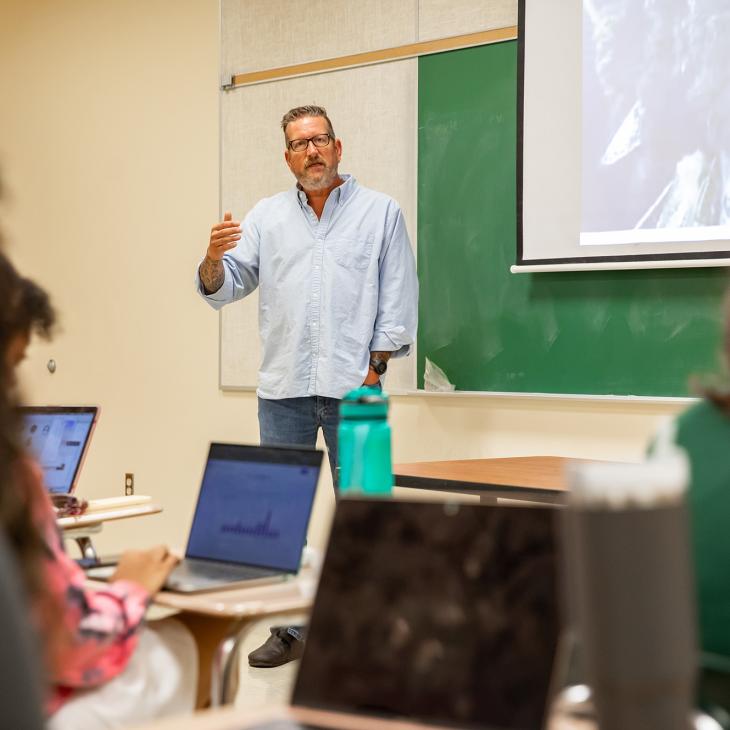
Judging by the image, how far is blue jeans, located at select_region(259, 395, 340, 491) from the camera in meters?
3.65

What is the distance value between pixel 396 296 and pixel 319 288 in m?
0.27

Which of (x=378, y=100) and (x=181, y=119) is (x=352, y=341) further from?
(x=181, y=119)

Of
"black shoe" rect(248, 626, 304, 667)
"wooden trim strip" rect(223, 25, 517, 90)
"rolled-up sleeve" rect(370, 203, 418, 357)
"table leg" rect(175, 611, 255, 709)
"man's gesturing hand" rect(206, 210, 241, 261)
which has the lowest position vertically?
"black shoe" rect(248, 626, 304, 667)

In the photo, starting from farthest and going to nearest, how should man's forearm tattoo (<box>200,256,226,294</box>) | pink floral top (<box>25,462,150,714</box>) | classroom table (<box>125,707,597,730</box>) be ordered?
man's forearm tattoo (<box>200,256,226,294</box>), pink floral top (<box>25,462,150,714</box>), classroom table (<box>125,707,597,730</box>)

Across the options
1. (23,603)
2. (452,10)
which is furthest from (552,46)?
(23,603)

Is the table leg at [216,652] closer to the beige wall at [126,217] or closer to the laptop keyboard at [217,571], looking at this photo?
the laptop keyboard at [217,571]

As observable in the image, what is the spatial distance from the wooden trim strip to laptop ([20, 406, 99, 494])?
1.91 metres

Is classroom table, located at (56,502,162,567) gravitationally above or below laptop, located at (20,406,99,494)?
below

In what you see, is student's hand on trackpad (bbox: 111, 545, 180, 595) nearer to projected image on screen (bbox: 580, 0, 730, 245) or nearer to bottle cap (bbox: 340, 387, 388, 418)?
bottle cap (bbox: 340, 387, 388, 418)

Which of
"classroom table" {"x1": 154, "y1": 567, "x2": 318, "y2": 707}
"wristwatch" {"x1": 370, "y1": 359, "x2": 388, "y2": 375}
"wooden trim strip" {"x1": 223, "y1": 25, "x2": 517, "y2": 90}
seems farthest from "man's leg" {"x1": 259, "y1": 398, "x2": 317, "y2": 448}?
"classroom table" {"x1": 154, "y1": 567, "x2": 318, "y2": 707}

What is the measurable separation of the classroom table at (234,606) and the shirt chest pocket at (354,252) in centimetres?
199

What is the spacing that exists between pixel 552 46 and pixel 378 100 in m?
0.75

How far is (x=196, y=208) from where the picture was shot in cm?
480

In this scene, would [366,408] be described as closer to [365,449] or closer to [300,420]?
[365,449]
